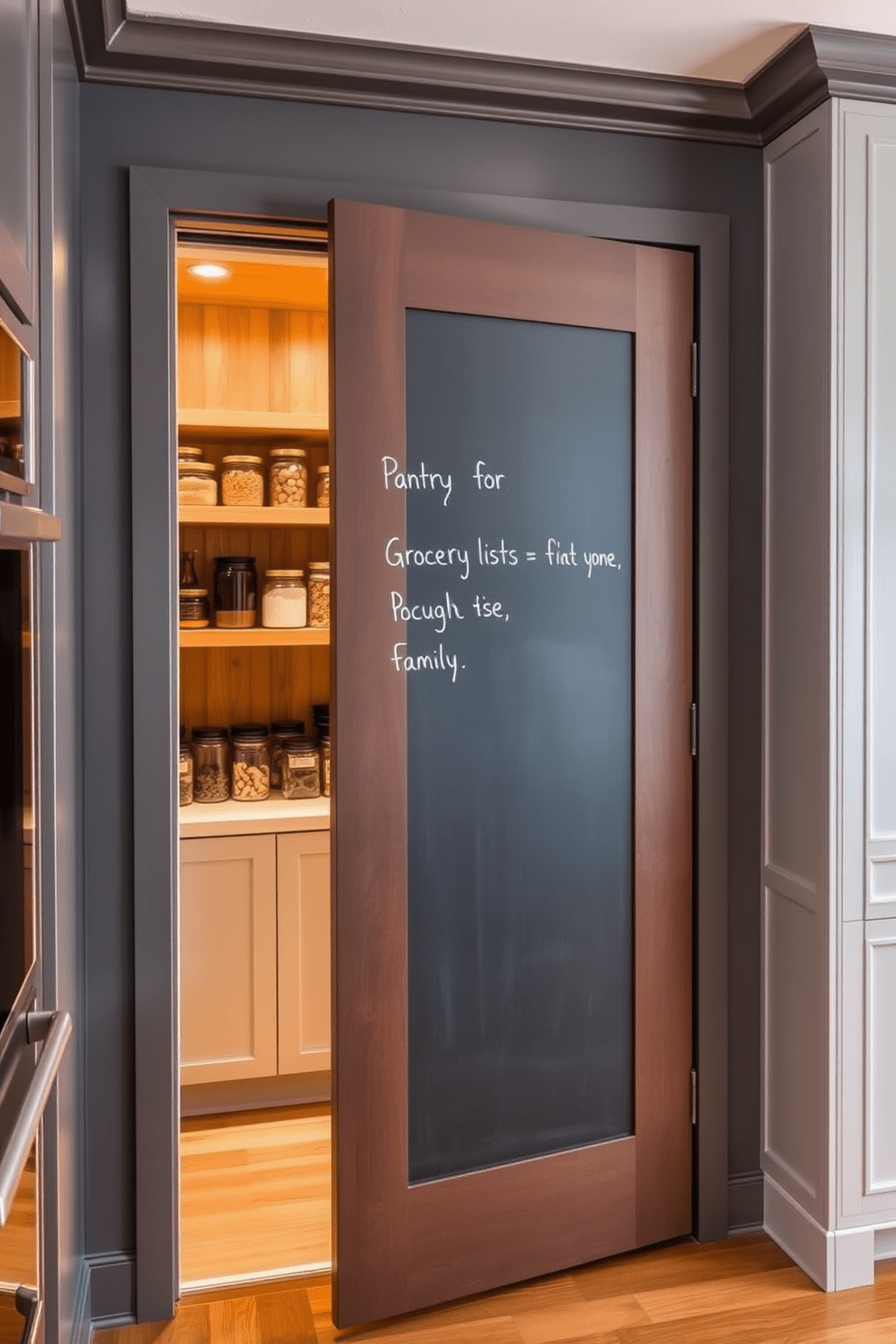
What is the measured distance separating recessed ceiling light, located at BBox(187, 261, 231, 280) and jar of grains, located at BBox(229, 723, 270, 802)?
4.31 feet

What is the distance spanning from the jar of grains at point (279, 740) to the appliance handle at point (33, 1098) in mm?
2036

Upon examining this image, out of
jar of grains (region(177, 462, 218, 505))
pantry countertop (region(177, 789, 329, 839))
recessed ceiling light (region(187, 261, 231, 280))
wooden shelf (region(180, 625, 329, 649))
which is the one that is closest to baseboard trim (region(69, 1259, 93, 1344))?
pantry countertop (region(177, 789, 329, 839))

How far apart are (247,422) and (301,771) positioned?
102cm

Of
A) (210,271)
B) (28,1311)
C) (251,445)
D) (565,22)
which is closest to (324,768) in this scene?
(251,445)

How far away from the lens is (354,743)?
2160 mm

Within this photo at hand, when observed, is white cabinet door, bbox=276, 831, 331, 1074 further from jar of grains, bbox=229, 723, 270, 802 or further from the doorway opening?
jar of grains, bbox=229, 723, 270, 802

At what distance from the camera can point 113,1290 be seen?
219cm

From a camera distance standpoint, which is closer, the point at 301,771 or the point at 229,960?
the point at 229,960

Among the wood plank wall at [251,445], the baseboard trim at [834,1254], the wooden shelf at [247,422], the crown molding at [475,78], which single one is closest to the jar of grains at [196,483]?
the wooden shelf at [247,422]

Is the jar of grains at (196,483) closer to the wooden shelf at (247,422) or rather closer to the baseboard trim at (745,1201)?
A: the wooden shelf at (247,422)

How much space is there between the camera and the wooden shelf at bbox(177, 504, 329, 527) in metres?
3.18

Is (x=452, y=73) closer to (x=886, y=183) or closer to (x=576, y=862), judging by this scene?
(x=886, y=183)

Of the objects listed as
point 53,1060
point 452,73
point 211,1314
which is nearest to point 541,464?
point 452,73

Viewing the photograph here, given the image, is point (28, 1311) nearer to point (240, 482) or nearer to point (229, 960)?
point (229, 960)
